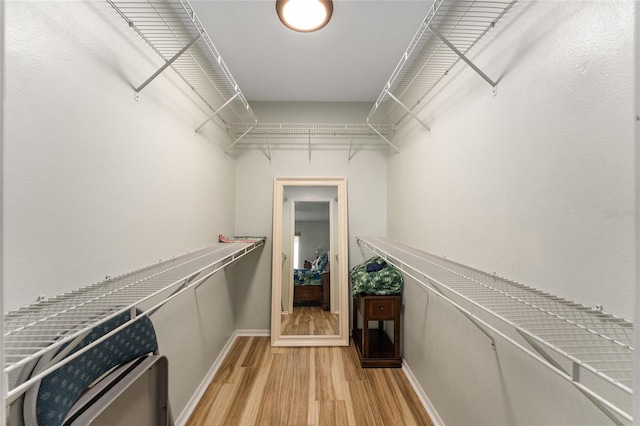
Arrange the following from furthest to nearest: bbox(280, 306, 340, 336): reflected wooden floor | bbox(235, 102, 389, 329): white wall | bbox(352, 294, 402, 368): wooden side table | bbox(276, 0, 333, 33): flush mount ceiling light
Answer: bbox(235, 102, 389, 329): white wall
bbox(280, 306, 340, 336): reflected wooden floor
bbox(352, 294, 402, 368): wooden side table
bbox(276, 0, 333, 33): flush mount ceiling light

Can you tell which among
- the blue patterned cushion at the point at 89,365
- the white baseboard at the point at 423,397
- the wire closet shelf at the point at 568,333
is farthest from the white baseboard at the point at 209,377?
the wire closet shelf at the point at 568,333

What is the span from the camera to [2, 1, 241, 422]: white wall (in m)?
0.76

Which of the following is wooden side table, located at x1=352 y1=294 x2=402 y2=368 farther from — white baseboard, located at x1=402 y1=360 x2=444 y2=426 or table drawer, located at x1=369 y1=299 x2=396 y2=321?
white baseboard, located at x1=402 y1=360 x2=444 y2=426

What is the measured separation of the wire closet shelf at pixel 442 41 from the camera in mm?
1133

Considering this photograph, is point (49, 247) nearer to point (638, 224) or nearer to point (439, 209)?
point (638, 224)

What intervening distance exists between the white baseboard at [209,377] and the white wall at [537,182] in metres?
1.65

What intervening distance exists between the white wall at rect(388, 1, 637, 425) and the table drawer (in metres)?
0.70

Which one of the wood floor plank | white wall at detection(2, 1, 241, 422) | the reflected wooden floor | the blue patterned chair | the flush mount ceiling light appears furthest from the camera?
the reflected wooden floor

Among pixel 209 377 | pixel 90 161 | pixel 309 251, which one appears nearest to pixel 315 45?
pixel 90 161

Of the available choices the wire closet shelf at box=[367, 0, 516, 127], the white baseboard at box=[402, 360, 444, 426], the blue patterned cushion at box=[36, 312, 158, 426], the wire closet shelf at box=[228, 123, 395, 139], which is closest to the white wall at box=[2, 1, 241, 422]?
the blue patterned cushion at box=[36, 312, 158, 426]

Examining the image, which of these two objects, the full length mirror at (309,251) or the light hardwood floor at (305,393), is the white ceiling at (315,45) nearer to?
the full length mirror at (309,251)

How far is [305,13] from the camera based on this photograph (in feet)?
4.42

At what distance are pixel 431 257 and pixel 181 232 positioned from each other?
5.32 feet

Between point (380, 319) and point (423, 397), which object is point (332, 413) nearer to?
point (423, 397)
